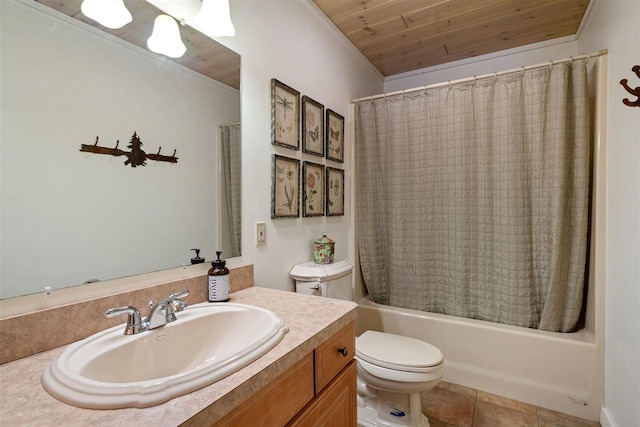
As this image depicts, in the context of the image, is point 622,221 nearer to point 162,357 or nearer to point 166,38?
point 162,357

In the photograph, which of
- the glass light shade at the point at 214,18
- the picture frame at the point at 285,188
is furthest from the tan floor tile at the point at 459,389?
the glass light shade at the point at 214,18

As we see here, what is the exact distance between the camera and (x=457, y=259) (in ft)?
6.60

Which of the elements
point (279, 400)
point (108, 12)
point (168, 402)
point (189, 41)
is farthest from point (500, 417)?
point (108, 12)

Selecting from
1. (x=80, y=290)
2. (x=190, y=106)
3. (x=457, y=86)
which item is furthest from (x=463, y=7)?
(x=80, y=290)

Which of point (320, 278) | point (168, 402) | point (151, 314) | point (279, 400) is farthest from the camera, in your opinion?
point (320, 278)

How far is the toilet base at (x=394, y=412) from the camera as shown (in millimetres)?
1472

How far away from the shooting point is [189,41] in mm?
1142

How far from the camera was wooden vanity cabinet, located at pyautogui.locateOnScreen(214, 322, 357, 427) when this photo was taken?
2.11 feet

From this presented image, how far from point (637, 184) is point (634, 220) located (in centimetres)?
15

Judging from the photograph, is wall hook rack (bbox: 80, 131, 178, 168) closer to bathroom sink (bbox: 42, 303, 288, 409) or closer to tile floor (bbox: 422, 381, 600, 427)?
bathroom sink (bbox: 42, 303, 288, 409)

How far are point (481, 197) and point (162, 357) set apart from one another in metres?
1.92

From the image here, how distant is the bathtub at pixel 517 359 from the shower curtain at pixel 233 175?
53.0 inches

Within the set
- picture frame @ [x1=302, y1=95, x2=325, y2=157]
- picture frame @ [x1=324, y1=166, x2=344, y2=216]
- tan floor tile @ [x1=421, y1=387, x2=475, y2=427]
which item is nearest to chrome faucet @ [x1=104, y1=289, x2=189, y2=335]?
picture frame @ [x1=302, y1=95, x2=325, y2=157]

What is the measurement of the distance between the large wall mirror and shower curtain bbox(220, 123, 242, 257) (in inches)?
0.7
